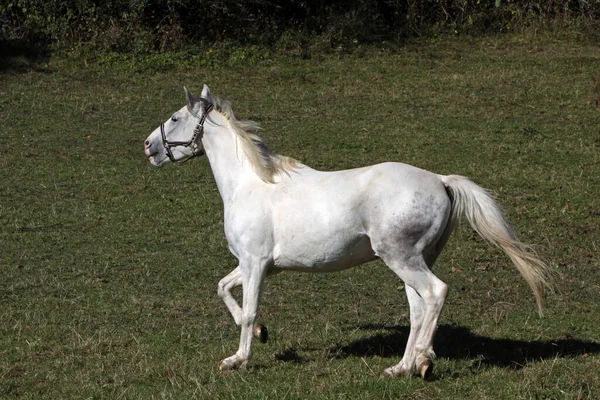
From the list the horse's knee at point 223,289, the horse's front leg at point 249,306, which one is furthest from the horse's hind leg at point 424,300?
the horse's knee at point 223,289

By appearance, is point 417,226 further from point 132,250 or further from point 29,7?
point 29,7

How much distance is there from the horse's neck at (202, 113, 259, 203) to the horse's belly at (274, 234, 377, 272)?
27.4 inches

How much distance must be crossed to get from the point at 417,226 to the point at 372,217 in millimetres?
334

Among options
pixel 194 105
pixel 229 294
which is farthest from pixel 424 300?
pixel 194 105

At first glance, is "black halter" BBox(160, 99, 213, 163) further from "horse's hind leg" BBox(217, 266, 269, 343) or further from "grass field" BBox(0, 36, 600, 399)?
"grass field" BBox(0, 36, 600, 399)

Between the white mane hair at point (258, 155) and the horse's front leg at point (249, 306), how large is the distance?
2.36ft

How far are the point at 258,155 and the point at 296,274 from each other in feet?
10.9

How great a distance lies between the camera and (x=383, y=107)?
744 inches

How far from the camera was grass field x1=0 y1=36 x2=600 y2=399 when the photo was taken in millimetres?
7094

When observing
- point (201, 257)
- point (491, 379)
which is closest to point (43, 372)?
point (491, 379)

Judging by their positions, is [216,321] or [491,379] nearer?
[491,379]

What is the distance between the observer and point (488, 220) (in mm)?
7098

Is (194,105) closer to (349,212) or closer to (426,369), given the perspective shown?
(349,212)

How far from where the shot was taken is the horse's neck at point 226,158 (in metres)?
7.69
